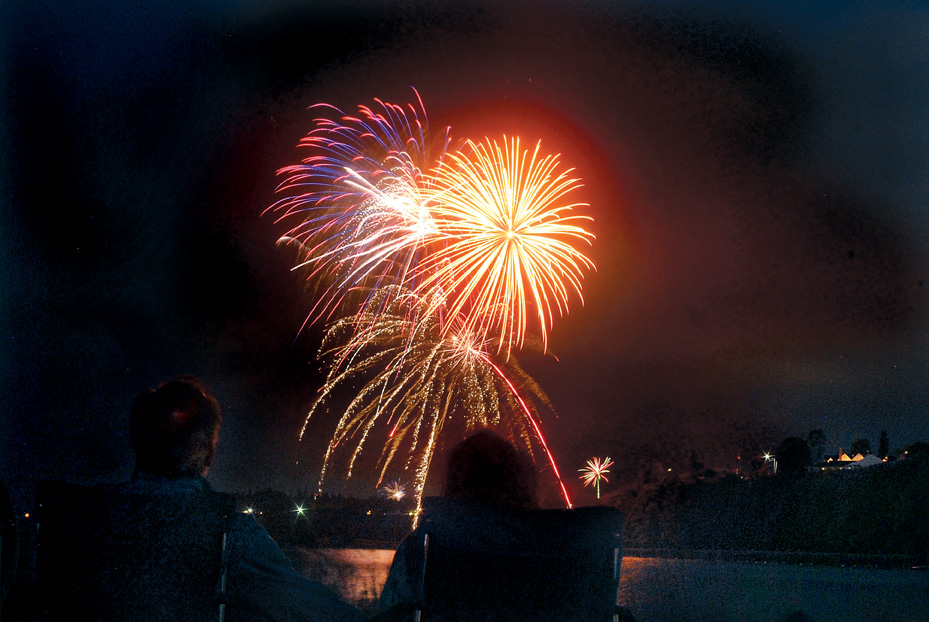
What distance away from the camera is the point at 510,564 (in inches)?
102

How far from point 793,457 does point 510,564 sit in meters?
35.5

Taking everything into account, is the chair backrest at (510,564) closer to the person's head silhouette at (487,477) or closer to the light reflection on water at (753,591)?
the person's head silhouette at (487,477)

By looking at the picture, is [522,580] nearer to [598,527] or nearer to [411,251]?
[598,527]

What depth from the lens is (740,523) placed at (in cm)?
3341

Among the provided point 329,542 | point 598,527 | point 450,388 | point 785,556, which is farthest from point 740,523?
point 598,527

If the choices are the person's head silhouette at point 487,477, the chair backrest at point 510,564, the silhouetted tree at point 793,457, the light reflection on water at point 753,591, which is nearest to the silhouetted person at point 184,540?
the chair backrest at point 510,564

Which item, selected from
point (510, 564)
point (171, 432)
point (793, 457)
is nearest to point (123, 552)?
point (171, 432)

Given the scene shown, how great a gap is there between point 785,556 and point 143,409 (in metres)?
25.3

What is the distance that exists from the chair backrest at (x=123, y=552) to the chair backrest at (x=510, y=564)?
34.6 inches

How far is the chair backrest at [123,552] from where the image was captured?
2479 mm

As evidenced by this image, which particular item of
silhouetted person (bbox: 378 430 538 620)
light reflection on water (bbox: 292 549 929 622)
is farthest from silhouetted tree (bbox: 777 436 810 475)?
silhouetted person (bbox: 378 430 538 620)

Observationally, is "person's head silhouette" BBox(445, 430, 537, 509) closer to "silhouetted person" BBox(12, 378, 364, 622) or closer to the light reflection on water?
"silhouetted person" BBox(12, 378, 364, 622)

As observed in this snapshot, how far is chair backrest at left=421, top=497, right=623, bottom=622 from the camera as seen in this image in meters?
2.56

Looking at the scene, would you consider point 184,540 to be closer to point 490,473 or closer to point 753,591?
point 490,473
